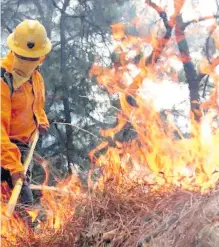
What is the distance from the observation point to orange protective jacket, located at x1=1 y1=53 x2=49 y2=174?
3830 millimetres

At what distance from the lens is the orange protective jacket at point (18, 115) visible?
12.6ft

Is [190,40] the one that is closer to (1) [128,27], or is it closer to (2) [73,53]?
(1) [128,27]

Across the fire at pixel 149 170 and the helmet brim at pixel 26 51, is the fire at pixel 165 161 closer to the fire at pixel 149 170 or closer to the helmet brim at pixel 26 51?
the fire at pixel 149 170

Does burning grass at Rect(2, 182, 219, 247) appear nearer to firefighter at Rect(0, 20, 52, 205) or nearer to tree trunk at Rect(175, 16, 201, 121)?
firefighter at Rect(0, 20, 52, 205)

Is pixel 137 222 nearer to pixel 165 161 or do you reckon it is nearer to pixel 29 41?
pixel 165 161

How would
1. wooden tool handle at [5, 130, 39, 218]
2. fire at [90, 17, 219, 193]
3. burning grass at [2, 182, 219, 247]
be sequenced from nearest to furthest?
burning grass at [2, 182, 219, 247], fire at [90, 17, 219, 193], wooden tool handle at [5, 130, 39, 218]

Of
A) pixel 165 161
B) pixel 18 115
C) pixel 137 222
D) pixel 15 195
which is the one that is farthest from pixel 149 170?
pixel 18 115

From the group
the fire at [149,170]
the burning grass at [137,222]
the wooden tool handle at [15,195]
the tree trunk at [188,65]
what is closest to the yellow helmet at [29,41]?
the wooden tool handle at [15,195]

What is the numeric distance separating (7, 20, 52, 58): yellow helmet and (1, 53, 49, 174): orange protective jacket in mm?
113

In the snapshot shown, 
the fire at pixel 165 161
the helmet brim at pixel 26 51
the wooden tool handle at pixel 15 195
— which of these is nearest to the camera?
the fire at pixel 165 161

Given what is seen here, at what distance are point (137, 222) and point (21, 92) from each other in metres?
1.83

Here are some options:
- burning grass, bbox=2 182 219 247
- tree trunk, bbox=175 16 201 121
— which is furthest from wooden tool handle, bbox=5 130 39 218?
tree trunk, bbox=175 16 201 121

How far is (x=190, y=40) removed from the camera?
9.37 m

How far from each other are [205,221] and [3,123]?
2.05 m
